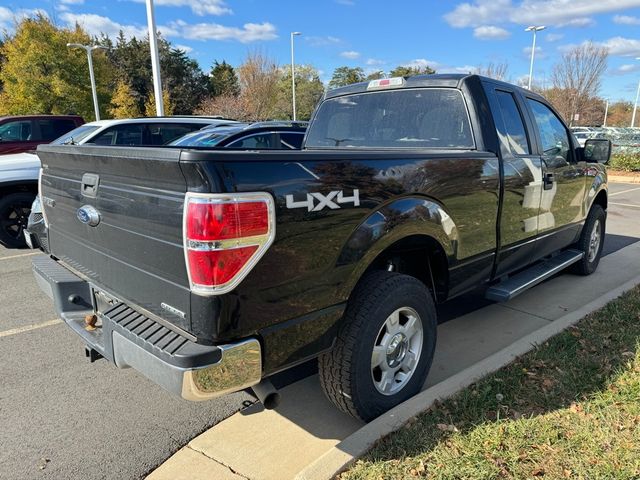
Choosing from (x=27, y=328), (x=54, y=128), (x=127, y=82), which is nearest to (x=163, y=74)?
(x=127, y=82)

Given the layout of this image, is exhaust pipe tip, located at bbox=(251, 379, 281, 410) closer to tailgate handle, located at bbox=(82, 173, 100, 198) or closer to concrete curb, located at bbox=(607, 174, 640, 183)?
tailgate handle, located at bbox=(82, 173, 100, 198)

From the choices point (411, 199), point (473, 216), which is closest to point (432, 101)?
point (473, 216)

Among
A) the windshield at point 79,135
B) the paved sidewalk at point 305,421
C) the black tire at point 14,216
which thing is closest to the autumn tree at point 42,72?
the windshield at point 79,135

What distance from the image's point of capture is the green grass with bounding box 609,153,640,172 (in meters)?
18.4

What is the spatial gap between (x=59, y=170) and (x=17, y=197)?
4.96 m

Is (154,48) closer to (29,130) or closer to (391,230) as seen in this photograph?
(29,130)

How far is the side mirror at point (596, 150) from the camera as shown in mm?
4934

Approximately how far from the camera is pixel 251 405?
3033 millimetres

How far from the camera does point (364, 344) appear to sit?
8.30 feet

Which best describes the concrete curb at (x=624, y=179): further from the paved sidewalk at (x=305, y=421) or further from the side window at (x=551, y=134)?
the paved sidewalk at (x=305, y=421)

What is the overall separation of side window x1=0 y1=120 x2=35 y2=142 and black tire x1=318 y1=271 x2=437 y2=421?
11188mm

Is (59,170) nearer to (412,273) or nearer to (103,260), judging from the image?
(103,260)

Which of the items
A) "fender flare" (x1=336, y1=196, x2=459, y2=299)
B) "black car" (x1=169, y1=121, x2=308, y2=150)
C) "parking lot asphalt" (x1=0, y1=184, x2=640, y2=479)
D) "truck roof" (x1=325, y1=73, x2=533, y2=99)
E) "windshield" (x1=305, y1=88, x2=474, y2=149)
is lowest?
"parking lot asphalt" (x1=0, y1=184, x2=640, y2=479)

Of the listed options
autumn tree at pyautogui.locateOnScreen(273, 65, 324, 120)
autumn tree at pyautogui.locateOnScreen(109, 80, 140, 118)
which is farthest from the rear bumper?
autumn tree at pyautogui.locateOnScreen(273, 65, 324, 120)
